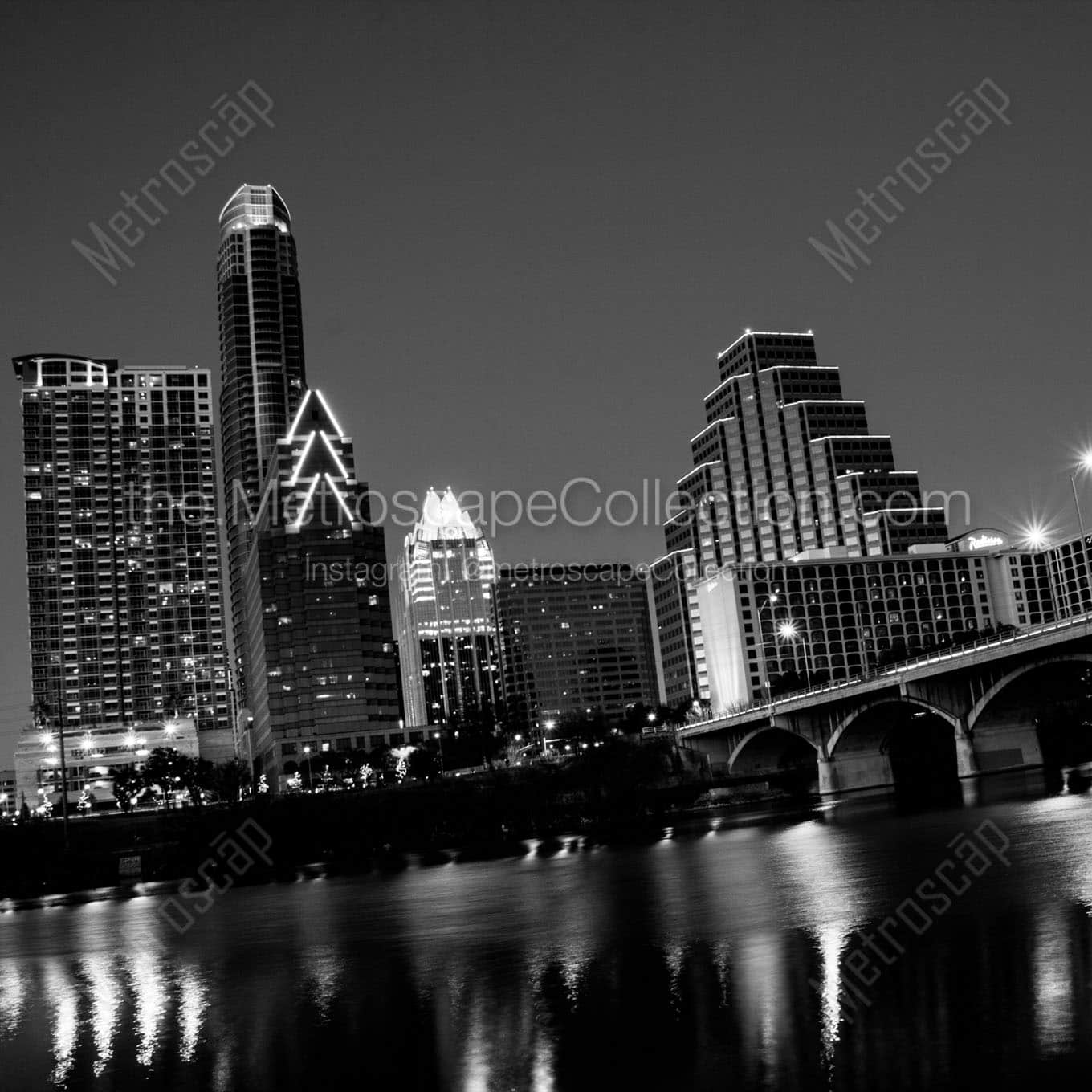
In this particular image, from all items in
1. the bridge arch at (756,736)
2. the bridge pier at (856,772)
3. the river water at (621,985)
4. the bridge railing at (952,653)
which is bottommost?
the river water at (621,985)

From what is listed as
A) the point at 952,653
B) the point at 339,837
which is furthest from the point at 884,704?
the point at 339,837

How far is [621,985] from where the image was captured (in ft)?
99.8

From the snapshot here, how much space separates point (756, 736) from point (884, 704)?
3622 cm

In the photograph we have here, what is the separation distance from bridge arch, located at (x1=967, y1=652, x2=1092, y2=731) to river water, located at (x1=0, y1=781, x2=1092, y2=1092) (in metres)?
38.7

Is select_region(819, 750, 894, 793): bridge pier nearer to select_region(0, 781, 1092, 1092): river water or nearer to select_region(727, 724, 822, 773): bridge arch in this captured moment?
select_region(727, 724, 822, 773): bridge arch

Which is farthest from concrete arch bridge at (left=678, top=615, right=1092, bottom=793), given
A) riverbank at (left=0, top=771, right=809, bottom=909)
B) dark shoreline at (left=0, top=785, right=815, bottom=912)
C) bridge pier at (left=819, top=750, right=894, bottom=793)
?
dark shoreline at (left=0, top=785, right=815, bottom=912)

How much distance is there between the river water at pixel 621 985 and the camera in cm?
2189

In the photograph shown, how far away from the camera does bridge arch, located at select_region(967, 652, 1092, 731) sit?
3777 inches

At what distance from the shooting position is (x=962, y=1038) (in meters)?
21.4

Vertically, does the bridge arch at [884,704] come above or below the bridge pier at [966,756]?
above

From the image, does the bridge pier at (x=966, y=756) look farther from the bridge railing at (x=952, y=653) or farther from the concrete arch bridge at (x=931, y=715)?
the bridge railing at (x=952, y=653)

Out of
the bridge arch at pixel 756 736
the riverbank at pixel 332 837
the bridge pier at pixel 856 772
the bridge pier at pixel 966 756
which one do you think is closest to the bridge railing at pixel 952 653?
the bridge arch at pixel 756 736

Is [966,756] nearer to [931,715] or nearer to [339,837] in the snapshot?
[931,715]

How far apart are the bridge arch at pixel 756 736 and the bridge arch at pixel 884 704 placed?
18.0 ft
